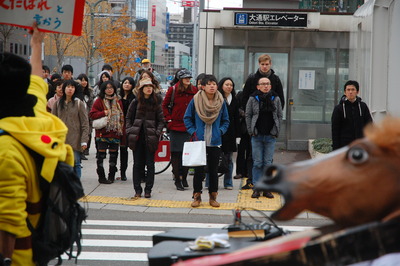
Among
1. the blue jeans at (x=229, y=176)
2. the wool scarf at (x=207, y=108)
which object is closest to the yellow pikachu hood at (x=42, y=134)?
the wool scarf at (x=207, y=108)

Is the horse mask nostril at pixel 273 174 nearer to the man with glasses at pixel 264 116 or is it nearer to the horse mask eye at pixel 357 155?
the horse mask eye at pixel 357 155

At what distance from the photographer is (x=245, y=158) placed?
1316cm

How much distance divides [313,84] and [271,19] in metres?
2.02

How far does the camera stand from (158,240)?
3652mm

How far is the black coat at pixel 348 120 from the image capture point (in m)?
9.96

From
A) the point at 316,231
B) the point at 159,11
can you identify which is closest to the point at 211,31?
the point at 316,231

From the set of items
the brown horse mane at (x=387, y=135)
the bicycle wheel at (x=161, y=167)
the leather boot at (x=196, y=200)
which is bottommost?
the leather boot at (x=196, y=200)

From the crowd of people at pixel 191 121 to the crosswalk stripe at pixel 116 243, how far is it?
2.34m

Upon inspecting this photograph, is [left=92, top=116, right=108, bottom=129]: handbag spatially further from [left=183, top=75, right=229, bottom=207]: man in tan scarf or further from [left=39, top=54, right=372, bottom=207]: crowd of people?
[left=183, top=75, right=229, bottom=207]: man in tan scarf

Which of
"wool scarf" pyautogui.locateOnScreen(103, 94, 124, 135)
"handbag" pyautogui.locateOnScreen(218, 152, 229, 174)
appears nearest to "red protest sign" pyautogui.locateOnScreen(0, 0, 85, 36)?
"handbag" pyautogui.locateOnScreen(218, 152, 229, 174)

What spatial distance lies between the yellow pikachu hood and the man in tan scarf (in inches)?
255

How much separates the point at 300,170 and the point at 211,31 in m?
15.6

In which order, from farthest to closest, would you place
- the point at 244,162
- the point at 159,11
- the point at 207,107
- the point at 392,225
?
the point at 159,11
the point at 244,162
the point at 207,107
the point at 392,225

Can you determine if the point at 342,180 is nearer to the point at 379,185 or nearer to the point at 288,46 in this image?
the point at 379,185
